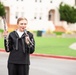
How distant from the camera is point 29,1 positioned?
229 feet

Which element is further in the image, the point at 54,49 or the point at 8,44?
the point at 54,49

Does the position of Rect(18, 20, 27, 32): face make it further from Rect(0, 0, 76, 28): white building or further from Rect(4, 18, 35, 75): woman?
Rect(0, 0, 76, 28): white building

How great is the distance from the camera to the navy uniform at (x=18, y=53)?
24.6ft

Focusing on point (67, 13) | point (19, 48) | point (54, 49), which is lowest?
point (54, 49)

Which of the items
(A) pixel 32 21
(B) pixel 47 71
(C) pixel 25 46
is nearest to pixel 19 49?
(C) pixel 25 46

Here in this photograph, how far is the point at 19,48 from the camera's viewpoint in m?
7.50

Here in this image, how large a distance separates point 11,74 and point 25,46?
611 mm

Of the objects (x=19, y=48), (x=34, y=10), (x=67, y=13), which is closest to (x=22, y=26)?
(x=19, y=48)

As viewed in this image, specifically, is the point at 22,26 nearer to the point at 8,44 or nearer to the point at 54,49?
the point at 8,44

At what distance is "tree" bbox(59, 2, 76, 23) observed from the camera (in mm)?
67375

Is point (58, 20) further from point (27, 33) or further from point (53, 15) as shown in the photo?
point (27, 33)

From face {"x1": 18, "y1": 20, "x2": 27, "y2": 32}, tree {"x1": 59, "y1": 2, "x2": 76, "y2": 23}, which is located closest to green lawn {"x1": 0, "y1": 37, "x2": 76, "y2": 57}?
face {"x1": 18, "y1": 20, "x2": 27, "y2": 32}

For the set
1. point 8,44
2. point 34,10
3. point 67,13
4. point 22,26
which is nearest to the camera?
point 22,26

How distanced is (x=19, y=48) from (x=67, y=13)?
198ft
